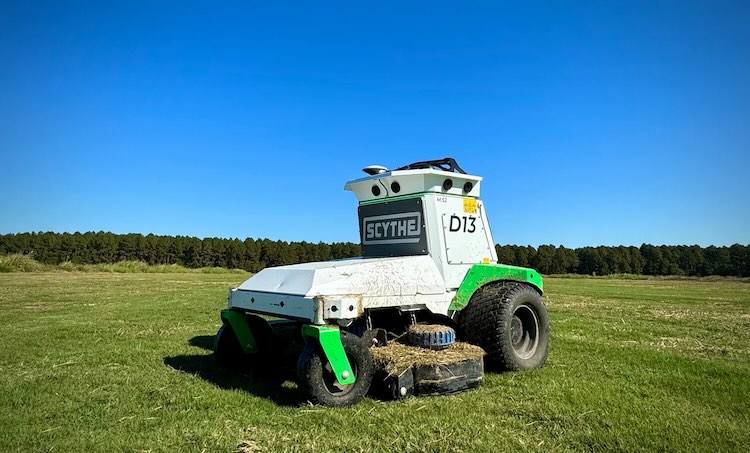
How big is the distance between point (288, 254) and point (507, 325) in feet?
181

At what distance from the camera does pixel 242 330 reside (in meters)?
6.26

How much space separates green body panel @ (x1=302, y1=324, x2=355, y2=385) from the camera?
4543 millimetres

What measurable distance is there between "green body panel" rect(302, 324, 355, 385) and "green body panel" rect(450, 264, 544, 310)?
1916 millimetres

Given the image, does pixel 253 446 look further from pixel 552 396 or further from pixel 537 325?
pixel 537 325

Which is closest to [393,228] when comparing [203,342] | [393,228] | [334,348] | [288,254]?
[393,228]

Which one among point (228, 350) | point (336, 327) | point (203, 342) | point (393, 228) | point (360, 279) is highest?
point (393, 228)

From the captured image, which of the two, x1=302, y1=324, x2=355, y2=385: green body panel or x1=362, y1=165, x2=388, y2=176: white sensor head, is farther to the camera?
x1=362, y1=165, x2=388, y2=176: white sensor head

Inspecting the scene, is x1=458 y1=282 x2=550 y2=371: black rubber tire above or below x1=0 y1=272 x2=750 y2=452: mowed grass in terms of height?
above

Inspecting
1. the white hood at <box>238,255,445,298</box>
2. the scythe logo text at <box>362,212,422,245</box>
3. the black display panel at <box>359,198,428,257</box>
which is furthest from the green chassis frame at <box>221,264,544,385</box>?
the scythe logo text at <box>362,212,422,245</box>

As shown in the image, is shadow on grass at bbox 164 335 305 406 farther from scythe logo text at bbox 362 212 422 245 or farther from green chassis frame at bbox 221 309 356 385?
scythe logo text at bbox 362 212 422 245

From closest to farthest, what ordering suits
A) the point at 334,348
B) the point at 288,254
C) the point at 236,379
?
the point at 334,348, the point at 236,379, the point at 288,254

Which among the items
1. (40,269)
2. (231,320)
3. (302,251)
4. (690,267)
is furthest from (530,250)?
(231,320)

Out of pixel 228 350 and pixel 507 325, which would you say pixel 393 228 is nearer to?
pixel 507 325

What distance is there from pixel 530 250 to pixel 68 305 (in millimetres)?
57882
